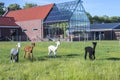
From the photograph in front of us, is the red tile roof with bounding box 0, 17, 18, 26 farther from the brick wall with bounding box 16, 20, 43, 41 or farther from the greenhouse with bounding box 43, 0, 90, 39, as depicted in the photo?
the greenhouse with bounding box 43, 0, 90, 39

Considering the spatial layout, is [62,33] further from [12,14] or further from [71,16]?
[12,14]

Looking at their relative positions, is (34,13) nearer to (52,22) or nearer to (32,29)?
(32,29)

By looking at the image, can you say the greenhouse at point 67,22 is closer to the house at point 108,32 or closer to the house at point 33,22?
the house at point 33,22

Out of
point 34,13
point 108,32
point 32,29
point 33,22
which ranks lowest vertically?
point 108,32

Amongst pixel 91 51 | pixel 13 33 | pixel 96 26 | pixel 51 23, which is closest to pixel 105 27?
pixel 96 26

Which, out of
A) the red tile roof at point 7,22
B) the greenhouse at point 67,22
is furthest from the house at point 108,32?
the red tile roof at point 7,22

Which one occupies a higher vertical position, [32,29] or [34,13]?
[34,13]

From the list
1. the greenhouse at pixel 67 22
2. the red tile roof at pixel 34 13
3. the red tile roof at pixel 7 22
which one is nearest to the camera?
the greenhouse at pixel 67 22

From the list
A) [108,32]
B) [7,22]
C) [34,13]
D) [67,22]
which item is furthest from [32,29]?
[108,32]

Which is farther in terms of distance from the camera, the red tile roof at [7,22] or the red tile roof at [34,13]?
the red tile roof at [7,22]

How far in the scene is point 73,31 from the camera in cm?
5916

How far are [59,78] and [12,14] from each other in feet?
217

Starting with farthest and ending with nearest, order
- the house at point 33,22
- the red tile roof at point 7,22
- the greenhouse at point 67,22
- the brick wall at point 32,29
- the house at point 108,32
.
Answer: the house at point 108,32, the red tile roof at point 7,22, the house at point 33,22, the brick wall at point 32,29, the greenhouse at point 67,22

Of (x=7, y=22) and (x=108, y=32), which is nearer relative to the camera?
(x=7, y=22)
